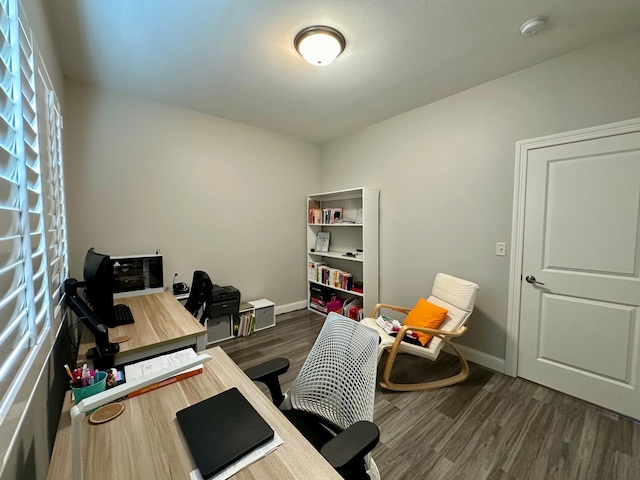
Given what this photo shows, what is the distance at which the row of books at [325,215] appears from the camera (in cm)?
383

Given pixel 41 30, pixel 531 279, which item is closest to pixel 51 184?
pixel 41 30

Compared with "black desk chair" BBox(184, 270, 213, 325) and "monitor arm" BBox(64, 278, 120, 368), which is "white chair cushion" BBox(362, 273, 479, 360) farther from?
"monitor arm" BBox(64, 278, 120, 368)

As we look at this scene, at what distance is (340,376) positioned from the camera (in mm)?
1235

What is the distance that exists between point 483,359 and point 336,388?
2100 millimetres

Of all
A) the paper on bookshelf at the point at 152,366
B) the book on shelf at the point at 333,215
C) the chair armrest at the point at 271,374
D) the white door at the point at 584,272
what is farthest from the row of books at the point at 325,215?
the paper on bookshelf at the point at 152,366

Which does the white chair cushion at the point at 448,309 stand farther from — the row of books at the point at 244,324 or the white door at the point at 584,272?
the row of books at the point at 244,324

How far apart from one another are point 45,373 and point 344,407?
1.30 metres

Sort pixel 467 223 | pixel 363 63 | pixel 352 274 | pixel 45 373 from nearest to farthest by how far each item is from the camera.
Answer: pixel 45 373
pixel 363 63
pixel 467 223
pixel 352 274

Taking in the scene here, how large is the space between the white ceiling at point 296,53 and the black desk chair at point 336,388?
1.93 metres

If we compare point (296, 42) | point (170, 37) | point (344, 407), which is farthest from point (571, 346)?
point (170, 37)

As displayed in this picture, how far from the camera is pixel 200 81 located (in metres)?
2.45

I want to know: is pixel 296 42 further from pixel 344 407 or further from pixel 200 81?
pixel 344 407

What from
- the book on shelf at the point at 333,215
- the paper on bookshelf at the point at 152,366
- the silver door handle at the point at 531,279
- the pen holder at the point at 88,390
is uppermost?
the book on shelf at the point at 333,215

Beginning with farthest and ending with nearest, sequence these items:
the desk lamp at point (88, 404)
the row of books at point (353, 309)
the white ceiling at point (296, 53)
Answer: the row of books at point (353, 309), the white ceiling at point (296, 53), the desk lamp at point (88, 404)
